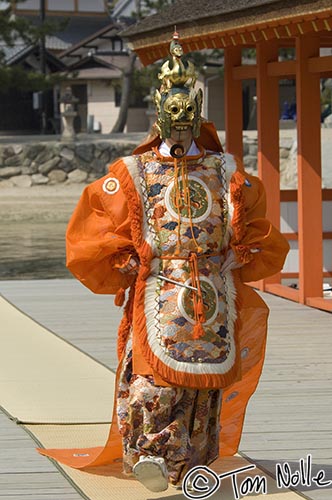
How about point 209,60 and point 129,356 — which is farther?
point 209,60

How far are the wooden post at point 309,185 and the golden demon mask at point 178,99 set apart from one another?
524cm

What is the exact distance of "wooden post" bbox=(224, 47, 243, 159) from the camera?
38.7ft

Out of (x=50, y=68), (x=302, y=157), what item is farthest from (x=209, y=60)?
(x=302, y=157)

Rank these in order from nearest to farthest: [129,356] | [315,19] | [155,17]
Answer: [129,356] → [315,19] → [155,17]

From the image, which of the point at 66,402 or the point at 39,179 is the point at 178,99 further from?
the point at 39,179

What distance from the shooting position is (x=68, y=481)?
5.05 m

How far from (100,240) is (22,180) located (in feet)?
94.5

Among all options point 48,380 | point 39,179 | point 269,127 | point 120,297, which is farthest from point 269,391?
point 39,179

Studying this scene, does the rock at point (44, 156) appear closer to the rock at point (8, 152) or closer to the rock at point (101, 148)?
the rock at point (8, 152)

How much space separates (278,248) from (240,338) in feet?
1.33

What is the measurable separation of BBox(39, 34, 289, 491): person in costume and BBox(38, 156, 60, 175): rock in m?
28.6

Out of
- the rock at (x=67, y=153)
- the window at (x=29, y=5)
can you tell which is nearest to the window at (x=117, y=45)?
the window at (x=29, y=5)

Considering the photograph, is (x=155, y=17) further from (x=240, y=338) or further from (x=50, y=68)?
(x=50, y=68)

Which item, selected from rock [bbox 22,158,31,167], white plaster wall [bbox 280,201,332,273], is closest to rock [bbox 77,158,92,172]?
rock [bbox 22,158,31,167]
